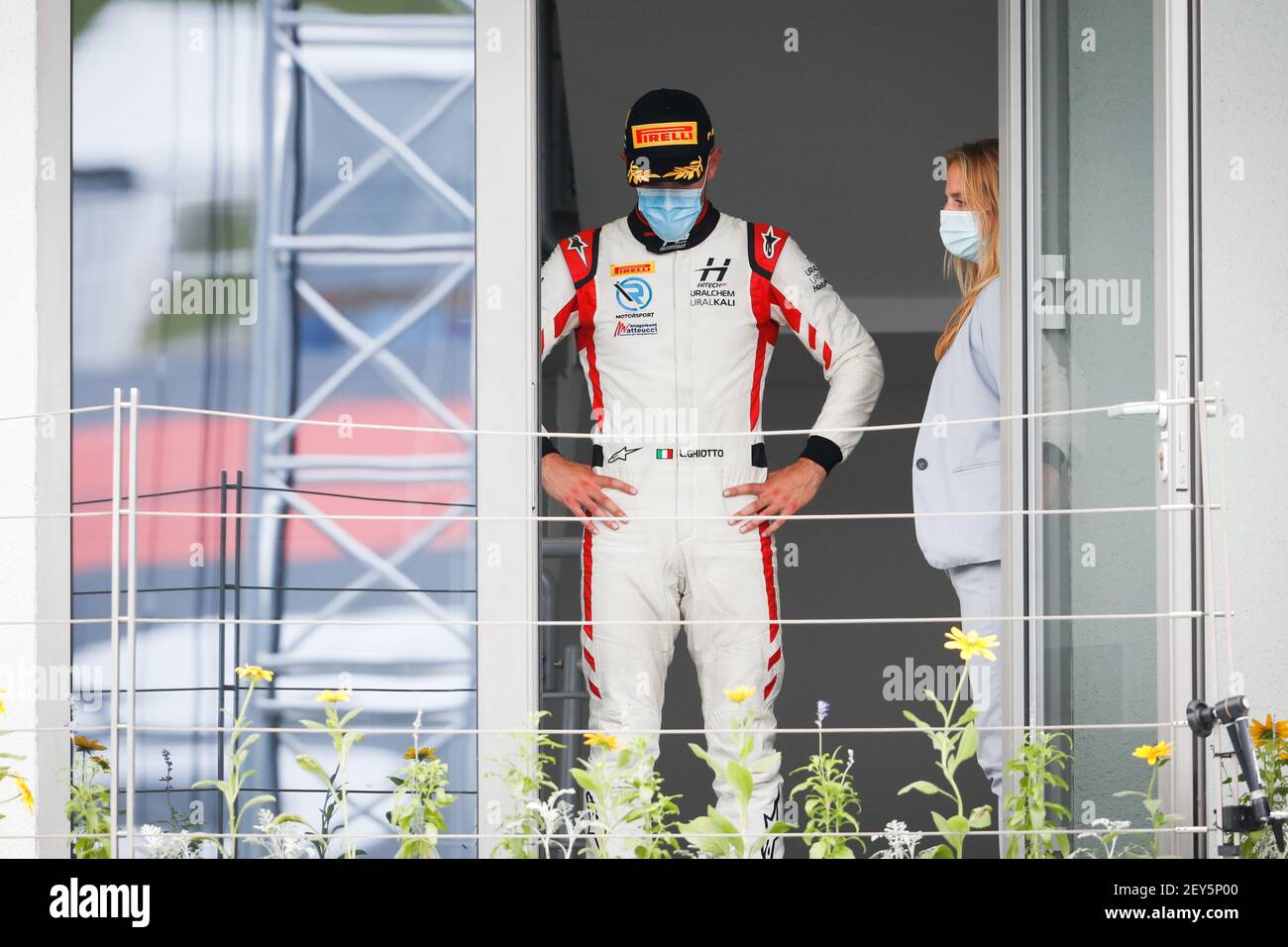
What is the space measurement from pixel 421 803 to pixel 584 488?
43.0 inches

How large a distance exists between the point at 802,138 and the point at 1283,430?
9.28 feet

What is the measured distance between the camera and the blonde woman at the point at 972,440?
3145 millimetres

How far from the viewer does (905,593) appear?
5961 millimetres

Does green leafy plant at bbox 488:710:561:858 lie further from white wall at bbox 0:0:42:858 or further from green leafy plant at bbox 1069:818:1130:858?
white wall at bbox 0:0:42:858

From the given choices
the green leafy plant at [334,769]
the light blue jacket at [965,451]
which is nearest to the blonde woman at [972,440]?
the light blue jacket at [965,451]

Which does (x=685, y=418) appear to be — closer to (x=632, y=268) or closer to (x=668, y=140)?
(x=632, y=268)

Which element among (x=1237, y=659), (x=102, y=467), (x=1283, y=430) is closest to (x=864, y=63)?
(x=1283, y=430)

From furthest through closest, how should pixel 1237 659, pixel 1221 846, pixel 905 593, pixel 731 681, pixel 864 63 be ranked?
1. pixel 905 593
2. pixel 864 63
3. pixel 731 681
4. pixel 1237 659
5. pixel 1221 846

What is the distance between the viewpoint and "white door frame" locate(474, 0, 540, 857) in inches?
114

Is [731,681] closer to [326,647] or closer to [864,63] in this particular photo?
[326,647]

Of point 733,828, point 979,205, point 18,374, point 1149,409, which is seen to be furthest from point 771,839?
point 18,374

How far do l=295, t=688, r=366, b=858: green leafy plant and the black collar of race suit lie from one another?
139 centimetres

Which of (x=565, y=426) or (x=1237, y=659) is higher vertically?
(x=565, y=426)

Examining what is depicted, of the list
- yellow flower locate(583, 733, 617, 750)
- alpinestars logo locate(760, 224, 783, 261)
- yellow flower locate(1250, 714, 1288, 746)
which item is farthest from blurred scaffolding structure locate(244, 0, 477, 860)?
yellow flower locate(1250, 714, 1288, 746)
